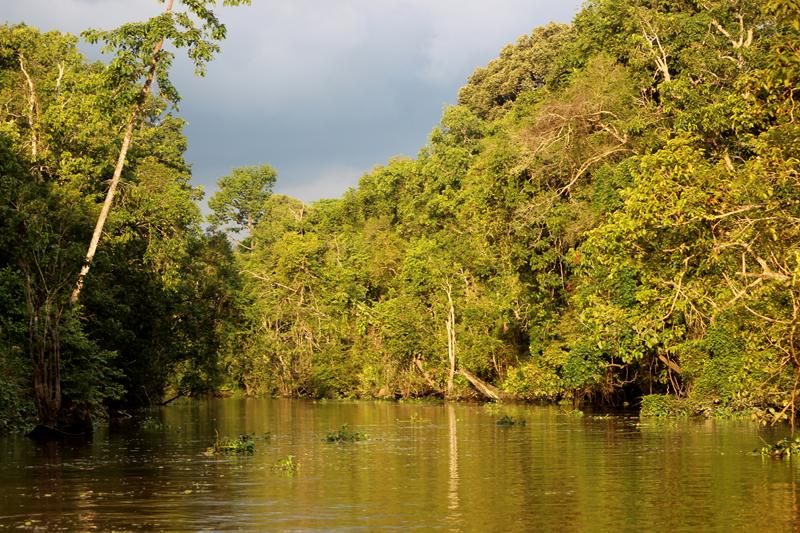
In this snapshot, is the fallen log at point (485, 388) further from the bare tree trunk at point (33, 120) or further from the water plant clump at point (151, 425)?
the bare tree trunk at point (33, 120)

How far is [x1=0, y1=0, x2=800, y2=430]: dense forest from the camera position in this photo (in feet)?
77.2

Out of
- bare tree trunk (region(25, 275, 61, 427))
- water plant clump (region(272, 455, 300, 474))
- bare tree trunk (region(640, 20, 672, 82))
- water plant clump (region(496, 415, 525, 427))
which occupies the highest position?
bare tree trunk (region(640, 20, 672, 82))

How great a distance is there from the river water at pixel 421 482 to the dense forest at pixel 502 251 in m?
2.67

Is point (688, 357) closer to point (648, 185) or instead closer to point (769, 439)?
point (769, 439)

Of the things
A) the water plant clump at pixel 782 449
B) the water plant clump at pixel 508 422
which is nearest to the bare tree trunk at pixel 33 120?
the water plant clump at pixel 508 422

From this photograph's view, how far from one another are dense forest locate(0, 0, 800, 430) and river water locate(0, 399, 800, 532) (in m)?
2.67

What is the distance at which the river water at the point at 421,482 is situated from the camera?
1633cm

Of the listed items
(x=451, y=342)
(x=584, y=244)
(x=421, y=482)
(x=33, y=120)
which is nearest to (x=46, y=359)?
(x=33, y=120)

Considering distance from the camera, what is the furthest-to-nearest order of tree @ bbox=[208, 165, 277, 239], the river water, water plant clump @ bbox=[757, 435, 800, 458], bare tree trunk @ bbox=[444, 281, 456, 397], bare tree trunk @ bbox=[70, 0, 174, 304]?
tree @ bbox=[208, 165, 277, 239], bare tree trunk @ bbox=[444, 281, 456, 397], bare tree trunk @ bbox=[70, 0, 174, 304], water plant clump @ bbox=[757, 435, 800, 458], the river water

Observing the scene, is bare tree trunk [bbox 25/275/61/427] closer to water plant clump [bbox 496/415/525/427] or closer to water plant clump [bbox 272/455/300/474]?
water plant clump [bbox 272/455/300/474]

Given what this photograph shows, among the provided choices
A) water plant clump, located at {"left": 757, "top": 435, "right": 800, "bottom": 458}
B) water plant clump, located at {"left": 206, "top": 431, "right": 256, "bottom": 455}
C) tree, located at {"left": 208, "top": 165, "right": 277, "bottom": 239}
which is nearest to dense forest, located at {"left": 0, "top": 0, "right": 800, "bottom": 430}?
water plant clump, located at {"left": 757, "top": 435, "right": 800, "bottom": 458}

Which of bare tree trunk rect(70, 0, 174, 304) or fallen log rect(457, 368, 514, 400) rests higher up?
bare tree trunk rect(70, 0, 174, 304)

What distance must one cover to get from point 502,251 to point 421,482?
32.5 m

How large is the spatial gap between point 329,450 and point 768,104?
1535 cm
